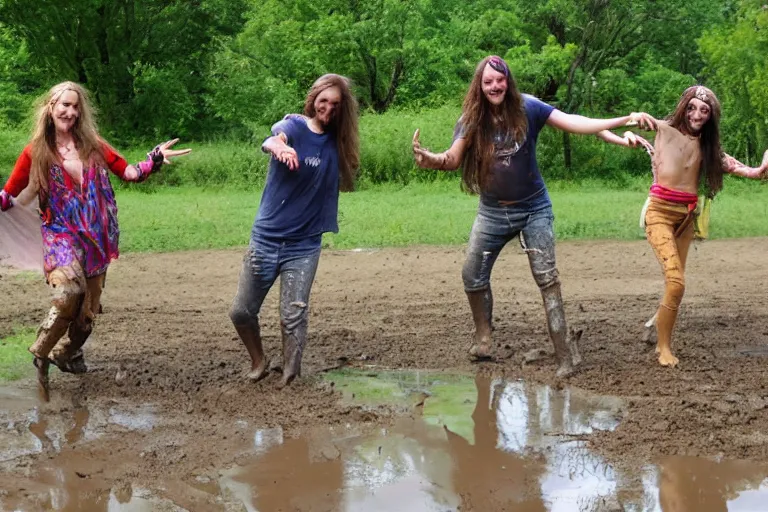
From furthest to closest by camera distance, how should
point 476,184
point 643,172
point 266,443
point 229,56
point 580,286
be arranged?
point 229,56
point 643,172
point 580,286
point 476,184
point 266,443

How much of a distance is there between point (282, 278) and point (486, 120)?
1.67 m

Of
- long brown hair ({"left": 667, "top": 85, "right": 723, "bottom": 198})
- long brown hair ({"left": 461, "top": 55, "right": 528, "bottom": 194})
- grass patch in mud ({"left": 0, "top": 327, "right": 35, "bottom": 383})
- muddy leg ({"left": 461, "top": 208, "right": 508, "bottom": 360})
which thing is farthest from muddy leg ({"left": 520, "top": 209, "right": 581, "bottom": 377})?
grass patch in mud ({"left": 0, "top": 327, "right": 35, "bottom": 383})

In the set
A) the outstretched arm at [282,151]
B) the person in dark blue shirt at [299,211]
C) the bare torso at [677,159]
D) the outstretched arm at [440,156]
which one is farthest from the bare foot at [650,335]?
the outstretched arm at [282,151]

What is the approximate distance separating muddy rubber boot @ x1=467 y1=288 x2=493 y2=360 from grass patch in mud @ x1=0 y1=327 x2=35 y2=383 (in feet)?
10.0

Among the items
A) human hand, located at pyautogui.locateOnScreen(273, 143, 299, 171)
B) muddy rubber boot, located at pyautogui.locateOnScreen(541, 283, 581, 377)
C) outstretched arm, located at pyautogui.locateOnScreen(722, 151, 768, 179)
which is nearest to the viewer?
human hand, located at pyautogui.locateOnScreen(273, 143, 299, 171)

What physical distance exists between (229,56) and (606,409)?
942 inches

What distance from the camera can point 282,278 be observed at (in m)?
6.52

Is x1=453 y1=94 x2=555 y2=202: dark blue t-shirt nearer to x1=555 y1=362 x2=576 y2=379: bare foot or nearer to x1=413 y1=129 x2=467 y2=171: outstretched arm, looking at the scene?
x1=413 y1=129 x2=467 y2=171: outstretched arm

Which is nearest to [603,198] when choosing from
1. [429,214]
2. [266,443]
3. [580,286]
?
[429,214]

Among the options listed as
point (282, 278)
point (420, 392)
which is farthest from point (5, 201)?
point (420, 392)

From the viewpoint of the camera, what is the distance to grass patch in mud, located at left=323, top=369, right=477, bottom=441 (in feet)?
19.7

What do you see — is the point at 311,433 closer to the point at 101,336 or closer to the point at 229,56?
the point at 101,336

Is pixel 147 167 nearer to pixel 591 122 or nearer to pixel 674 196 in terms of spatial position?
pixel 591 122

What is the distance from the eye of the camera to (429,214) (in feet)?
49.4
